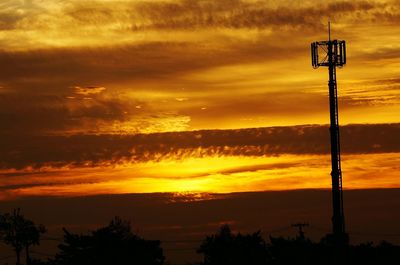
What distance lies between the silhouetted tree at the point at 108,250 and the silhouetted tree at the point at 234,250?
699cm

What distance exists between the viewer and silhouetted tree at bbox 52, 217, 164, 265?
10662cm

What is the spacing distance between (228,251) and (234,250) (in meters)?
0.94

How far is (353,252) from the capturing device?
4040 inches

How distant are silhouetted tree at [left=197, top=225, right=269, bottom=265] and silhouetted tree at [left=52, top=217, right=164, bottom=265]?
6987mm

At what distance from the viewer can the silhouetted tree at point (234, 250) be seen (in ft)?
369

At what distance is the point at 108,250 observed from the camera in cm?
10738

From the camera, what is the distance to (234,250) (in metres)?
114

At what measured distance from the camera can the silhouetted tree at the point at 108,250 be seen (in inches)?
4198

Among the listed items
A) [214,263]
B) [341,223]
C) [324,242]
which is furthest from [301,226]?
[341,223]

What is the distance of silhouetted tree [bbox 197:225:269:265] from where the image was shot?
11250cm

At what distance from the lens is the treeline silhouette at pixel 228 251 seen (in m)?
102

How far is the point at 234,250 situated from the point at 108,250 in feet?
53.8

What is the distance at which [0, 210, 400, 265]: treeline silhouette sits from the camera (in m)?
102

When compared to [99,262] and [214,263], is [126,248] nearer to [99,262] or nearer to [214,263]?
[99,262]
